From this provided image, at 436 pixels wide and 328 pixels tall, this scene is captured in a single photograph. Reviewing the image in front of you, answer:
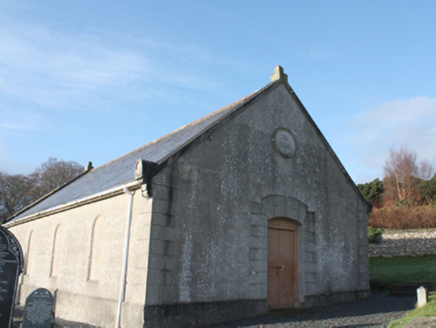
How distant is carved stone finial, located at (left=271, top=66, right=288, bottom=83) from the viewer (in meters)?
12.6

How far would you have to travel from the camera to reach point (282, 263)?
449 inches

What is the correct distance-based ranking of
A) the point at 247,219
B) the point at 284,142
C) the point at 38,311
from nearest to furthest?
the point at 38,311, the point at 247,219, the point at 284,142

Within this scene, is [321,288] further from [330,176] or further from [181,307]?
[181,307]

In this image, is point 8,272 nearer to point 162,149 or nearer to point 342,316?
point 162,149

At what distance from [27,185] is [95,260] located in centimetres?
3632

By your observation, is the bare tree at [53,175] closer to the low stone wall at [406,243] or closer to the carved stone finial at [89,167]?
the carved stone finial at [89,167]

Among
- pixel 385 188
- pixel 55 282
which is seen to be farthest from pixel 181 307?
pixel 385 188

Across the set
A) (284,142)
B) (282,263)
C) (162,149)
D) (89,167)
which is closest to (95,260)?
(162,149)

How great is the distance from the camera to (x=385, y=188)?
140ft

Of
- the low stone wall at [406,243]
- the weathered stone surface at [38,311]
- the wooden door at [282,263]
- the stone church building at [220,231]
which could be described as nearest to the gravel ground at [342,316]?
the stone church building at [220,231]

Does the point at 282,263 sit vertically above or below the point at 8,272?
above

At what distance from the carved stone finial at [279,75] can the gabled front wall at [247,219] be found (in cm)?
30

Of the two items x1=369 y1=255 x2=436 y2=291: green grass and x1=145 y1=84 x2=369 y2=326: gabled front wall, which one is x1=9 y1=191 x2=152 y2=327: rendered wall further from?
x1=369 y1=255 x2=436 y2=291: green grass

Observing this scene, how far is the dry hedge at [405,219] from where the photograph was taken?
2469cm
